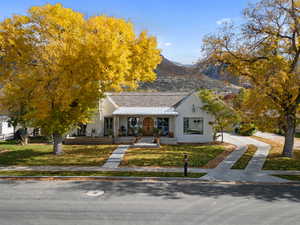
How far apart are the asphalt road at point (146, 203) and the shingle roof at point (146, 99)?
16239mm

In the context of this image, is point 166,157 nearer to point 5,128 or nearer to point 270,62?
point 270,62

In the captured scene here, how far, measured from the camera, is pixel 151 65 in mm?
18078

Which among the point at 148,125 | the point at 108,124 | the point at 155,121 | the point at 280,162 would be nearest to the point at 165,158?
the point at 280,162

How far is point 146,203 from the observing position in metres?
8.86

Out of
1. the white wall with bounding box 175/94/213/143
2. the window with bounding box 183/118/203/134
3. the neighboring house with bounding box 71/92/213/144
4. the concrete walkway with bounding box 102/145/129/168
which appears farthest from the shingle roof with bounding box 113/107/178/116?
the concrete walkway with bounding box 102/145/129/168

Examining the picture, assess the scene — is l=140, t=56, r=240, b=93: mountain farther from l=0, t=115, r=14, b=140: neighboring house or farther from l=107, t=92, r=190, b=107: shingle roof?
l=0, t=115, r=14, b=140: neighboring house

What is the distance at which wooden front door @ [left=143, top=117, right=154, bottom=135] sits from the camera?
26031 mm

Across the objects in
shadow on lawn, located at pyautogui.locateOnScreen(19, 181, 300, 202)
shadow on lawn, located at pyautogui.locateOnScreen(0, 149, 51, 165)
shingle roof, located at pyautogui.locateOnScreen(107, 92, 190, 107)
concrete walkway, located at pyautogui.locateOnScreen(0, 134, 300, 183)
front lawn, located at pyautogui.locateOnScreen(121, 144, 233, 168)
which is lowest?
shadow on lawn, located at pyautogui.locateOnScreen(19, 181, 300, 202)

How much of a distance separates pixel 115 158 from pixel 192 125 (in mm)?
10898

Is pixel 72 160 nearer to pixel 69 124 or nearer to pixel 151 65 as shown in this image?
pixel 69 124

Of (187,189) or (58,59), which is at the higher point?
(58,59)

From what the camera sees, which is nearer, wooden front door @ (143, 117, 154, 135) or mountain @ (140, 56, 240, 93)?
wooden front door @ (143, 117, 154, 135)

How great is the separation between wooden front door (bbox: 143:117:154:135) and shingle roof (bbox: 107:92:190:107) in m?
2.03

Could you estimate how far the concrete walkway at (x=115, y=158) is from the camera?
49.9 feet
